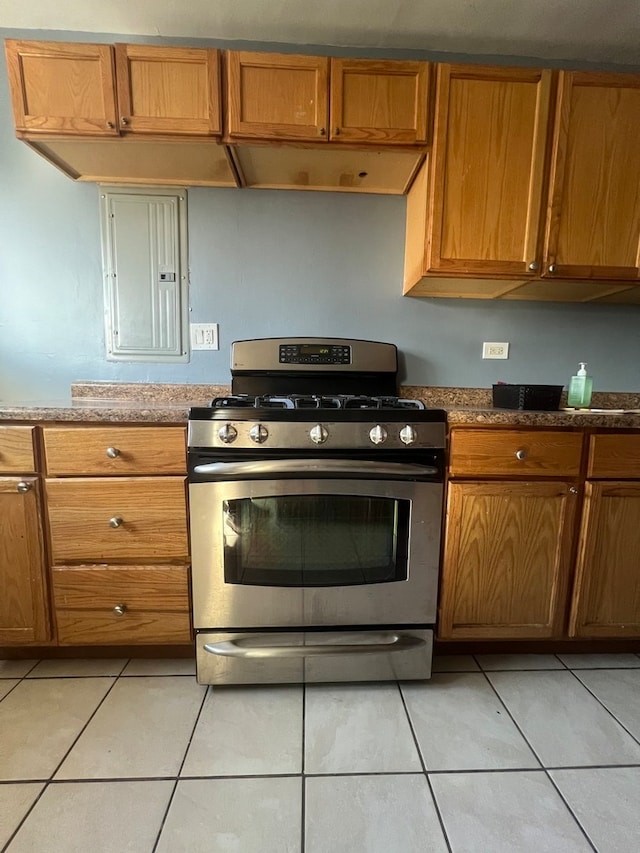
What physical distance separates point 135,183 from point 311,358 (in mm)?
1015

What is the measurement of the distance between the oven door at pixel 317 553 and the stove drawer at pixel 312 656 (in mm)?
39

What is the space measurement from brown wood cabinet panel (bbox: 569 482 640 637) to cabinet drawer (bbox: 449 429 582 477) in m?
0.14

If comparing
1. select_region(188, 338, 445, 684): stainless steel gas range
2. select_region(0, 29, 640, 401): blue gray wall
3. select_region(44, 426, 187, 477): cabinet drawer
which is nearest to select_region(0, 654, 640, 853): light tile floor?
select_region(188, 338, 445, 684): stainless steel gas range

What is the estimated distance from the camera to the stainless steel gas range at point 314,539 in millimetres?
1270

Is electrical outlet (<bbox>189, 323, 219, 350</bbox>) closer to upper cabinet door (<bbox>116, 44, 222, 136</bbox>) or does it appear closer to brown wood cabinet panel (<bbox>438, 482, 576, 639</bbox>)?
upper cabinet door (<bbox>116, 44, 222, 136</bbox>)

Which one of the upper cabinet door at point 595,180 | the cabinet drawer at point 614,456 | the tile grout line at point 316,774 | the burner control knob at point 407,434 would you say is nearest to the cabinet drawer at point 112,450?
the burner control knob at point 407,434

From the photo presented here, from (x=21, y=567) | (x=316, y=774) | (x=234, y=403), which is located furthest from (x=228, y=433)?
(x=316, y=774)

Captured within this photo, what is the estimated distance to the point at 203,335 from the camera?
1830 mm

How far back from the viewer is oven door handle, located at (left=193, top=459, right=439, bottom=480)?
1.26 metres

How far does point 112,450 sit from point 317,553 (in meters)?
0.71

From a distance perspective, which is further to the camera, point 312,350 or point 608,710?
point 312,350

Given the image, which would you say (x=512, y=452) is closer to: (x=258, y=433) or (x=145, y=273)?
(x=258, y=433)

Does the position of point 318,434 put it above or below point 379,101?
below

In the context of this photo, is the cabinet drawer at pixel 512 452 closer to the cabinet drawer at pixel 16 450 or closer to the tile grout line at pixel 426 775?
the tile grout line at pixel 426 775
